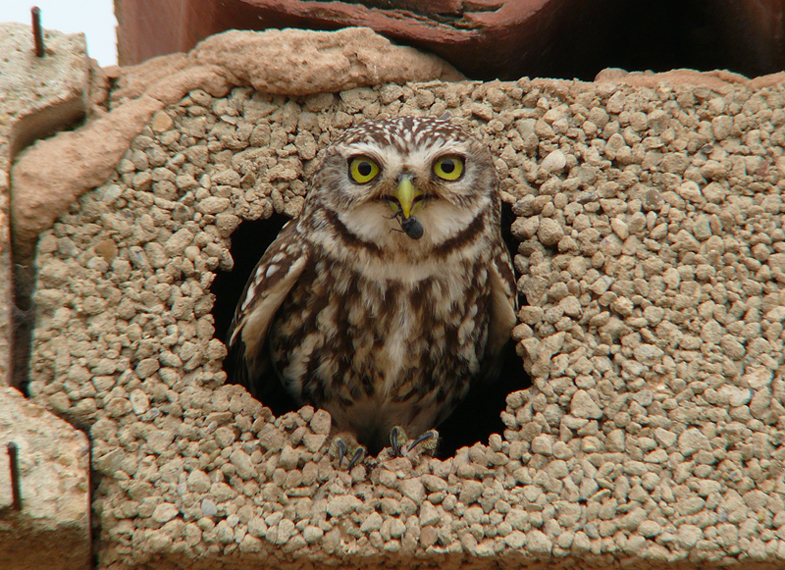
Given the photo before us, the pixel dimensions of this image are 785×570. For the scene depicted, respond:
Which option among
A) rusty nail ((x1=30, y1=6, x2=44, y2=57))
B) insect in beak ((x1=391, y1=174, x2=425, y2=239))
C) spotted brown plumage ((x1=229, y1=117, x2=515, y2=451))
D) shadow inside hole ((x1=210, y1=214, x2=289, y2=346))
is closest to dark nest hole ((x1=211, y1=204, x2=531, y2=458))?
shadow inside hole ((x1=210, y1=214, x2=289, y2=346))

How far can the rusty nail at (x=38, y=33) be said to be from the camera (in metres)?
2.59

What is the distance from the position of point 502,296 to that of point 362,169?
0.70 metres

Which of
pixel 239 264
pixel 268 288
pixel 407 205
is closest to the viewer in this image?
pixel 407 205

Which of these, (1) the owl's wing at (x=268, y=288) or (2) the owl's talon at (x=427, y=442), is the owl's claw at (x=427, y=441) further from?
(1) the owl's wing at (x=268, y=288)

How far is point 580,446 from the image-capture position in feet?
8.14

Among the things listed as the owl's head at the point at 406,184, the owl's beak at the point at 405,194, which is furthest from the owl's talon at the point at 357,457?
the owl's beak at the point at 405,194

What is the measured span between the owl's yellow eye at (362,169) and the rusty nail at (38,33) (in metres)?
1.11

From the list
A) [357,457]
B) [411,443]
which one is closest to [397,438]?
[411,443]

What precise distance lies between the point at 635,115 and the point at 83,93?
1.94 metres

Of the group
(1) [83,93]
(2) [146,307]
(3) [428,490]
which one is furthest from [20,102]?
(3) [428,490]

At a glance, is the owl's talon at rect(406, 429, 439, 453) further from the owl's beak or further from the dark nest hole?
the owl's beak

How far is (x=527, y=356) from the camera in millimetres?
2654

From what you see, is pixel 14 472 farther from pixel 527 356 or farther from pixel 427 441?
pixel 527 356

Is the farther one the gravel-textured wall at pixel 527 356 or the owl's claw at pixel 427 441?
the owl's claw at pixel 427 441
